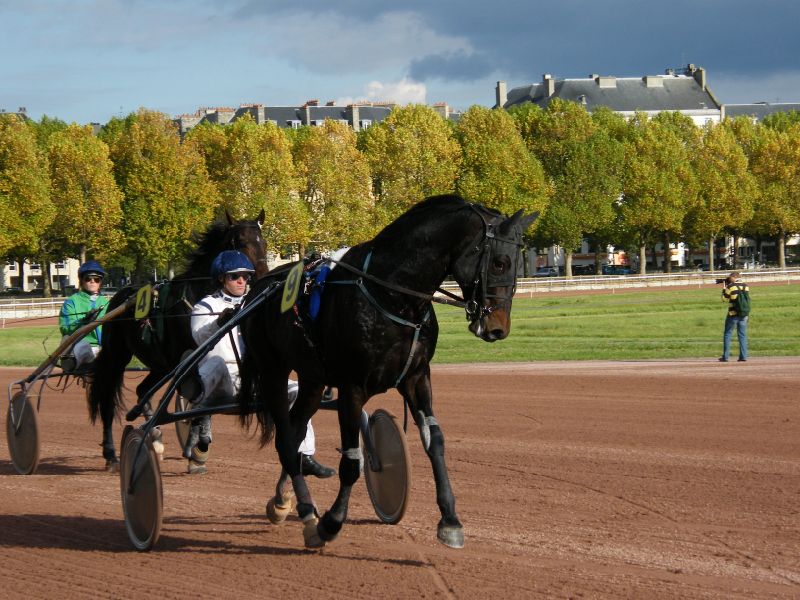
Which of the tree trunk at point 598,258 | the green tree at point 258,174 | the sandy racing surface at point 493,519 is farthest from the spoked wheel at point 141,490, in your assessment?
the tree trunk at point 598,258

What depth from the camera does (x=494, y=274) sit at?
5699mm

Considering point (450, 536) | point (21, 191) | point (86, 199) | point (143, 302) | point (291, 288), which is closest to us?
point (450, 536)

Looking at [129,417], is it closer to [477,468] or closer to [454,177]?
[477,468]

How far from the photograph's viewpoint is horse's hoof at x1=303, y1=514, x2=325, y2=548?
20.1 feet

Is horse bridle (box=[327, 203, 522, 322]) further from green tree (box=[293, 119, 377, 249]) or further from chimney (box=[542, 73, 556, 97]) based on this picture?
chimney (box=[542, 73, 556, 97])

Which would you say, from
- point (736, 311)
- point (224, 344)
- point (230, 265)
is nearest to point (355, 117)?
point (736, 311)

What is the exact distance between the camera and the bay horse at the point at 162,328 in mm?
8812

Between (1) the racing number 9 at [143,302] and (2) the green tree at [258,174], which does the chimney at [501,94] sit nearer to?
(2) the green tree at [258,174]

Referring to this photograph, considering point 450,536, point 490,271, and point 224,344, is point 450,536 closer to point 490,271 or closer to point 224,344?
point 490,271

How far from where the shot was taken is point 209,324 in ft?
25.9

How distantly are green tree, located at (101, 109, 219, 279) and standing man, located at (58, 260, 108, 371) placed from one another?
3846 centimetres

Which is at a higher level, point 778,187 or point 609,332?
point 778,187

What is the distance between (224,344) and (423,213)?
89.8 inches

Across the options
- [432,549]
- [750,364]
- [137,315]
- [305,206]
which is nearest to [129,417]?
[137,315]
